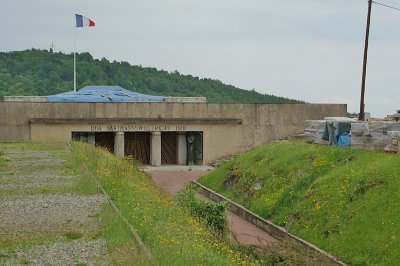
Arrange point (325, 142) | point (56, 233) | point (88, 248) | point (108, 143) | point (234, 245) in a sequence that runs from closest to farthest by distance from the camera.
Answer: point (88, 248) → point (56, 233) → point (234, 245) → point (325, 142) → point (108, 143)

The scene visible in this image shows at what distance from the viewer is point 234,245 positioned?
58.6 ft

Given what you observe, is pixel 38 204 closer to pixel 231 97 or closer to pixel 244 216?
pixel 244 216

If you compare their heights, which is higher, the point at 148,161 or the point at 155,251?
the point at 155,251

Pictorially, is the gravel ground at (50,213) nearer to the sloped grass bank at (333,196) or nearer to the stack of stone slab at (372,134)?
the sloped grass bank at (333,196)

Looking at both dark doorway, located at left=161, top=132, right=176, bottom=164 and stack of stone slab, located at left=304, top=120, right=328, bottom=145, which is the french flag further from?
stack of stone slab, located at left=304, top=120, right=328, bottom=145

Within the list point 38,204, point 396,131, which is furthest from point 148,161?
point 38,204

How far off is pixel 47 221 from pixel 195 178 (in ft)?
80.9

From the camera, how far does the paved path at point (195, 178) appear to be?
22.4 meters

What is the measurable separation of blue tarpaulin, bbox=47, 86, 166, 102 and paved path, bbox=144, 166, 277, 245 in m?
8.72

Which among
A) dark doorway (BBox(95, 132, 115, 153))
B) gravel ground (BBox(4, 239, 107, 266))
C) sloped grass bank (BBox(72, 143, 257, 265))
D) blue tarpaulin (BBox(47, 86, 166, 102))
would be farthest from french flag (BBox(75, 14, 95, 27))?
gravel ground (BBox(4, 239, 107, 266))

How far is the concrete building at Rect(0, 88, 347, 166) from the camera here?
154ft

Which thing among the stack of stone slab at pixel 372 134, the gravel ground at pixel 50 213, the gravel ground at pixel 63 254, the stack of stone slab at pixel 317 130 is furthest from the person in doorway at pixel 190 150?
the gravel ground at pixel 63 254

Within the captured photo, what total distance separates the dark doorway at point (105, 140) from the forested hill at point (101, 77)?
41910mm

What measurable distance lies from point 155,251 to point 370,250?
7717 millimetres
